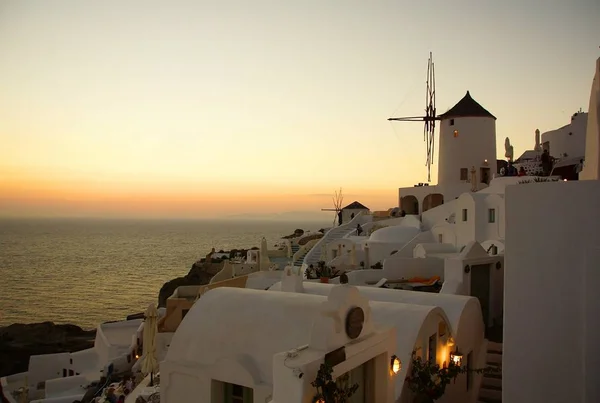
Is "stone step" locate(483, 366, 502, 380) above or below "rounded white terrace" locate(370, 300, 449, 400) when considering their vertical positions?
below

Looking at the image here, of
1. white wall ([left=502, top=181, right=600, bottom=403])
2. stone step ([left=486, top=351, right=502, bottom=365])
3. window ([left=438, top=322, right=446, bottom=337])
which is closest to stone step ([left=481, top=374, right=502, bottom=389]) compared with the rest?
stone step ([left=486, top=351, right=502, bottom=365])

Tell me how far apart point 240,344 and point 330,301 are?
9.70ft

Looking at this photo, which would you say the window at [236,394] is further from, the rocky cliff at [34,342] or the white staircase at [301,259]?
the rocky cliff at [34,342]

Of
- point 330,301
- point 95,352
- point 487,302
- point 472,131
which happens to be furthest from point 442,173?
point 330,301

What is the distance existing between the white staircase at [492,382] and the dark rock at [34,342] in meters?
29.5

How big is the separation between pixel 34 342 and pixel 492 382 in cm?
3404

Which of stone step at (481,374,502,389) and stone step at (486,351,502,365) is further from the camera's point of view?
stone step at (486,351,502,365)

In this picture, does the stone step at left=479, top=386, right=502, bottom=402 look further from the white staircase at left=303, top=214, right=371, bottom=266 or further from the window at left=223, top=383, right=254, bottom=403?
the white staircase at left=303, top=214, right=371, bottom=266

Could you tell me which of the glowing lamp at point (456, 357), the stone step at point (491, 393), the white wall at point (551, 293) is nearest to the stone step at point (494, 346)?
the stone step at point (491, 393)

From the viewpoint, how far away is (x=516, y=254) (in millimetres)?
8750

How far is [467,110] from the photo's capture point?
115 ft

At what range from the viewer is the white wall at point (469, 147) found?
114 feet

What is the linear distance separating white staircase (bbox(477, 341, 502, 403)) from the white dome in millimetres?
13398

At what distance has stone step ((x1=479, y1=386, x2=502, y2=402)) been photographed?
12055mm
